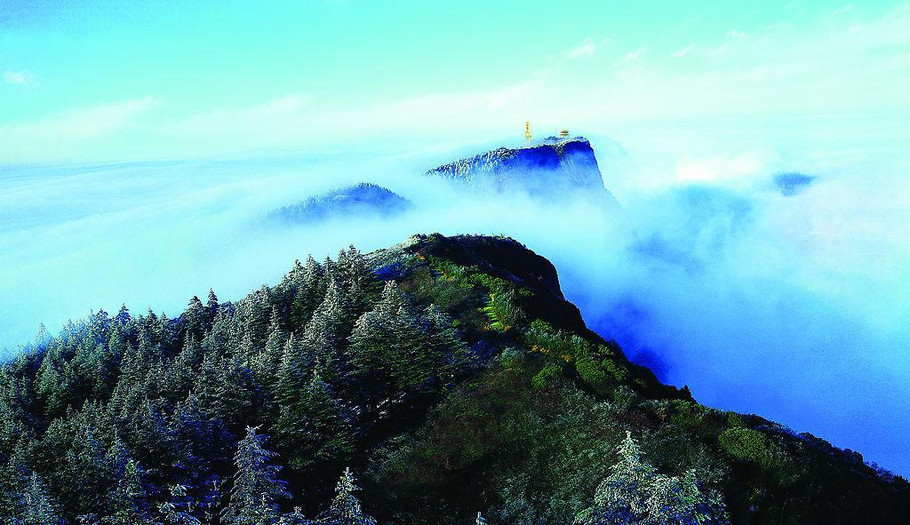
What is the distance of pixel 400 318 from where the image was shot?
42188 mm

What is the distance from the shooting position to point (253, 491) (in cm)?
2353

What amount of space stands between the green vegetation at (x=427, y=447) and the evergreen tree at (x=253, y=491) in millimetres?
93

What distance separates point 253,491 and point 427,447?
42.6 ft

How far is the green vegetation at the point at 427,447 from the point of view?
24.4 m

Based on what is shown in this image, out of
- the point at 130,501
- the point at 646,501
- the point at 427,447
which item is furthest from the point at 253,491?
the point at 646,501

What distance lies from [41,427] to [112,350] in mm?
14811

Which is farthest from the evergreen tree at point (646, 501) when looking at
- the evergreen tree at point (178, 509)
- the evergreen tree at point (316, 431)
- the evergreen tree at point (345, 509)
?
the evergreen tree at point (178, 509)

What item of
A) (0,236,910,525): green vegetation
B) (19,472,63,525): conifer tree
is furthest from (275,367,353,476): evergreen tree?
(19,472,63,525): conifer tree

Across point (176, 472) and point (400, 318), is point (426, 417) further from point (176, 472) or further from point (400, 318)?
point (176, 472)

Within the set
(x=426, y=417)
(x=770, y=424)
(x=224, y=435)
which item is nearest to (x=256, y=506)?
(x=224, y=435)

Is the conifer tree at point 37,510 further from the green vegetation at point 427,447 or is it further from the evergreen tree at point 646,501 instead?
the evergreen tree at point 646,501

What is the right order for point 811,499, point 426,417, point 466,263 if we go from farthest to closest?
point 466,263, point 426,417, point 811,499

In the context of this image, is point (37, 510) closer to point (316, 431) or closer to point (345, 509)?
point (316, 431)

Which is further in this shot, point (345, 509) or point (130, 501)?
point (130, 501)
